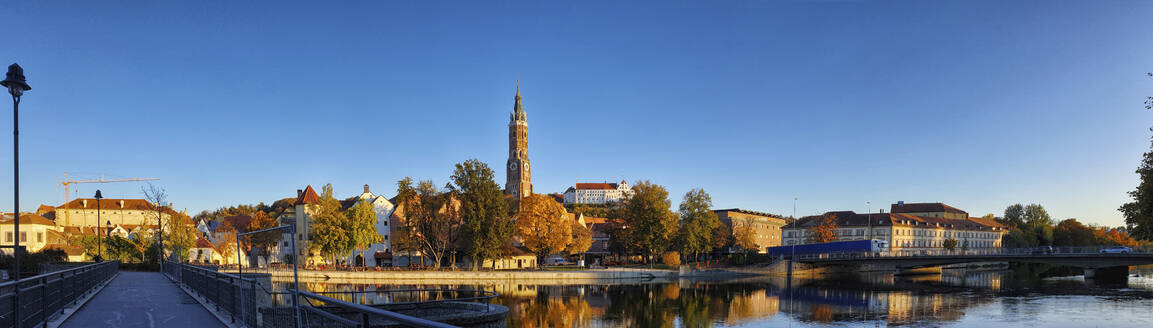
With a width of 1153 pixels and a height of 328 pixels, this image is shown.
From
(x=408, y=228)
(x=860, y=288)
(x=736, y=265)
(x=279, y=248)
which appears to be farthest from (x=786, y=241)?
(x=279, y=248)

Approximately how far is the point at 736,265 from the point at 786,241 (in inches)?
1573

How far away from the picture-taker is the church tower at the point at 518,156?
151 meters

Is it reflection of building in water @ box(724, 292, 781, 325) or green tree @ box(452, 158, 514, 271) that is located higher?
green tree @ box(452, 158, 514, 271)

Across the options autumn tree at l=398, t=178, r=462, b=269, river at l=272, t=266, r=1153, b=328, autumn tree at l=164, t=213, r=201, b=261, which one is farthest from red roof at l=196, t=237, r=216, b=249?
river at l=272, t=266, r=1153, b=328

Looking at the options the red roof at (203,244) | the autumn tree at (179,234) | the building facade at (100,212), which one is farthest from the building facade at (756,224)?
the building facade at (100,212)

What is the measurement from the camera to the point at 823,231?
9981 cm

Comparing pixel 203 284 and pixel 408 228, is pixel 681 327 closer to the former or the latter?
pixel 203 284

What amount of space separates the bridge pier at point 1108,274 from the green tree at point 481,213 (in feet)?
229

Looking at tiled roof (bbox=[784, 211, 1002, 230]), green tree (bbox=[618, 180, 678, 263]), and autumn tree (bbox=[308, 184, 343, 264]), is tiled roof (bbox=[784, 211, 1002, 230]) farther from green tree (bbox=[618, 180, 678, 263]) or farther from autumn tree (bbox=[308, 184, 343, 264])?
autumn tree (bbox=[308, 184, 343, 264])

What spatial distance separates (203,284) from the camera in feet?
59.9

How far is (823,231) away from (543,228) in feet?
174

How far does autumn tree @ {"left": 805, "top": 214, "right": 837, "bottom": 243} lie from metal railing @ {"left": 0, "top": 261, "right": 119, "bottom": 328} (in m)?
97.7

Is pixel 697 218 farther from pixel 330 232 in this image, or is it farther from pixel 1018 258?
pixel 330 232

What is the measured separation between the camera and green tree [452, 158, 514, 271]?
63.7m
